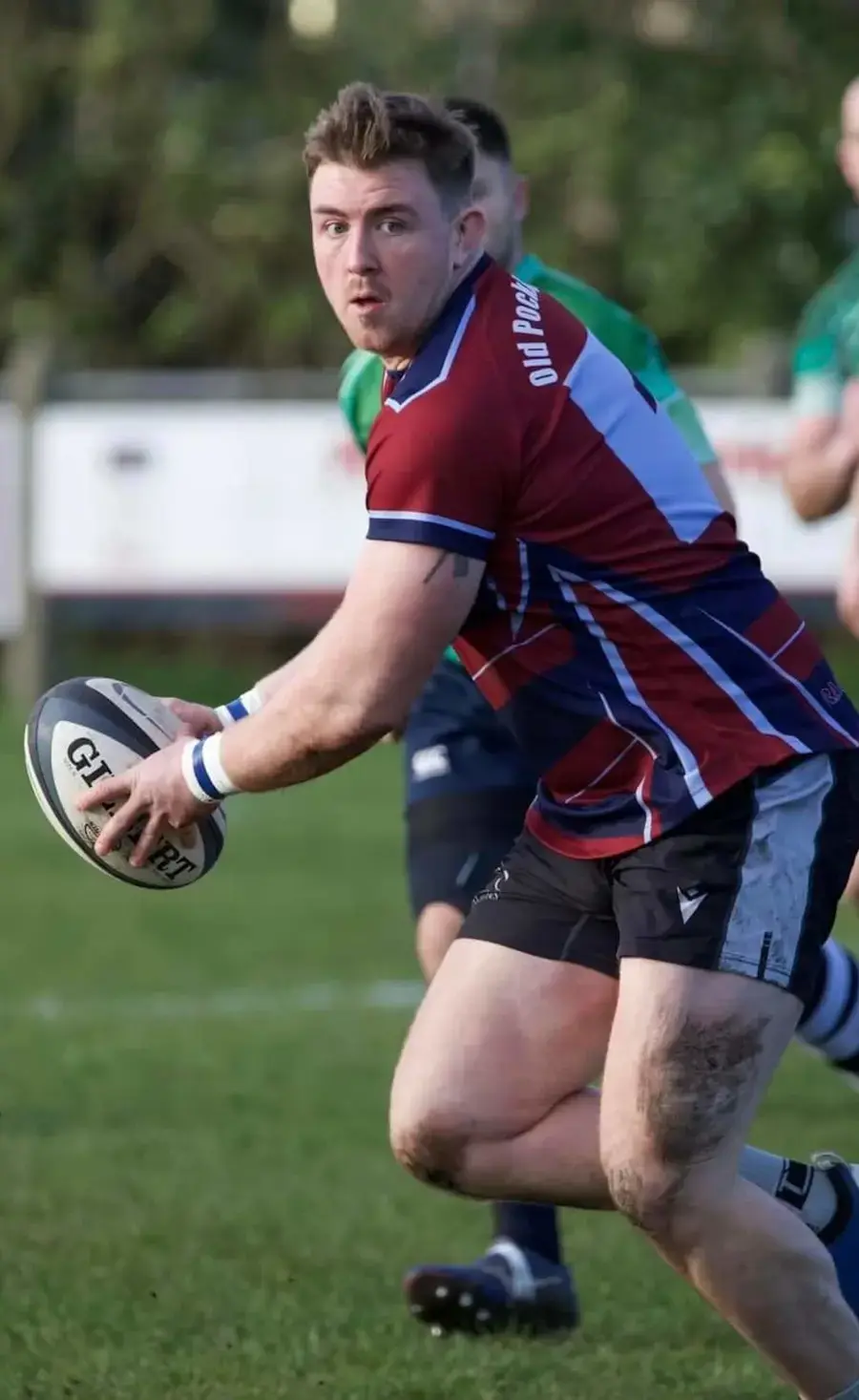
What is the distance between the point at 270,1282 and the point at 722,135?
1894 centimetres

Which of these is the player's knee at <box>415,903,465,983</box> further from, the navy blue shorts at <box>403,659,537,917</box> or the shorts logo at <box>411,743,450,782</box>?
the shorts logo at <box>411,743,450,782</box>

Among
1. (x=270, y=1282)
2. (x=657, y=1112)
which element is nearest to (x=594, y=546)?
(x=657, y=1112)

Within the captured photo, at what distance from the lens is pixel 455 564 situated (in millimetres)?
3799

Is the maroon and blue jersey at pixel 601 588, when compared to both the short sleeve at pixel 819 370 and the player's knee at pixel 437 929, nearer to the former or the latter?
the player's knee at pixel 437 929

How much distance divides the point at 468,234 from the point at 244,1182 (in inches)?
115

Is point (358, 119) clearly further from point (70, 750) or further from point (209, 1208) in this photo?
point (209, 1208)

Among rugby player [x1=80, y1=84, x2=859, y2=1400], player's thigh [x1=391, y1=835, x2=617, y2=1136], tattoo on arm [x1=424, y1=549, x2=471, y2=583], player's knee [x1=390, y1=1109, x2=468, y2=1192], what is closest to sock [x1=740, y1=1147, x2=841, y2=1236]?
rugby player [x1=80, y1=84, x2=859, y2=1400]

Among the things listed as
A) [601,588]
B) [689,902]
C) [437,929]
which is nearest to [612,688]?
[601,588]

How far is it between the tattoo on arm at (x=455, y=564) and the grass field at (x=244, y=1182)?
5.27ft

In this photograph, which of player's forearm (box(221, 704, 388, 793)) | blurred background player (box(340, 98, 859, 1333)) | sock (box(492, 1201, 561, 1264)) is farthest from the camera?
sock (box(492, 1201, 561, 1264))

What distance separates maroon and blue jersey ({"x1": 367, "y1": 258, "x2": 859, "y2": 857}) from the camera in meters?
3.86

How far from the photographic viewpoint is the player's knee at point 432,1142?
4176 mm

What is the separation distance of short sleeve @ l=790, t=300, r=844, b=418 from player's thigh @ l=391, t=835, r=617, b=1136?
3.30m

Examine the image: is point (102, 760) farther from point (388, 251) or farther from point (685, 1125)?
point (685, 1125)
